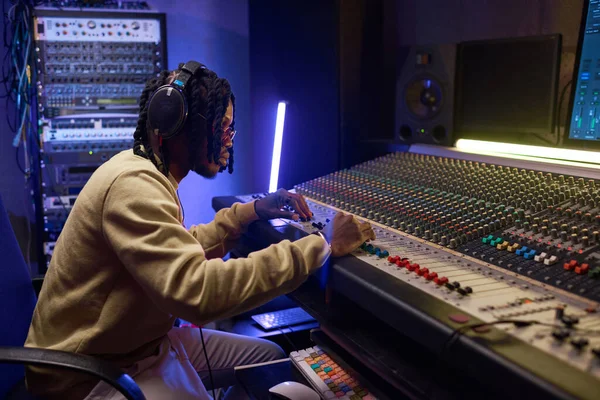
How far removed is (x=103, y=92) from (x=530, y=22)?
2129 mm

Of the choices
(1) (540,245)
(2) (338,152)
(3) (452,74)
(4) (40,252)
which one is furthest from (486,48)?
(4) (40,252)

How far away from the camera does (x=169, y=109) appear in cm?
129

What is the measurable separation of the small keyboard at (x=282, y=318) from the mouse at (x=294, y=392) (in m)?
0.68

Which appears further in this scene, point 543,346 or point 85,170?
point 85,170

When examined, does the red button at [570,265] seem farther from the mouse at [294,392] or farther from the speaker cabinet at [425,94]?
A: the speaker cabinet at [425,94]

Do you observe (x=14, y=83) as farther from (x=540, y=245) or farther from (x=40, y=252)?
(x=540, y=245)

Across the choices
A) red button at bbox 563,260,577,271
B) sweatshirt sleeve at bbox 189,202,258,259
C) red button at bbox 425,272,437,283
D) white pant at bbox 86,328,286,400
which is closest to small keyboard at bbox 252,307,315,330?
white pant at bbox 86,328,286,400

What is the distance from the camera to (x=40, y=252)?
3.00 m

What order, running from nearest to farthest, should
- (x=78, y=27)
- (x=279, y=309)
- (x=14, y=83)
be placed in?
(x=279, y=309) → (x=78, y=27) → (x=14, y=83)

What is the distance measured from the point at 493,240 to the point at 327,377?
0.53 metres

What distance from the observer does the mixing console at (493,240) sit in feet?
2.94

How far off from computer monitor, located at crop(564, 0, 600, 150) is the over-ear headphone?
1.09 meters

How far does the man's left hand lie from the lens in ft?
5.26

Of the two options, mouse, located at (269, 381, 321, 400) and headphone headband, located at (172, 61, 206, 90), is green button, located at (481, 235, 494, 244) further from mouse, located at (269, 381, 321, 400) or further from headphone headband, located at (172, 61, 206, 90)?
headphone headband, located at (172, 61, 206, 90)
